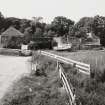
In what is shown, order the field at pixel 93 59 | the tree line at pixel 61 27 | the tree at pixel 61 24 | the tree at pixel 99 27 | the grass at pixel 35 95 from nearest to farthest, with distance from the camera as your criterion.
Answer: the grass at pixel 35 95 → the field at pixel 93 59 → the tree line at pixel 61 27 → the tree at pixel 99 27 → the tree at pixel 61 24

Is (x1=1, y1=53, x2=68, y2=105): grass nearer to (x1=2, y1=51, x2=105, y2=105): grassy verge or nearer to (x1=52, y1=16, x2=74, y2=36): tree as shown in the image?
(x1=2, y1=51, x2=105, y2=105): grassy verge

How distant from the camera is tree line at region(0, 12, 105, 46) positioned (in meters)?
75.9

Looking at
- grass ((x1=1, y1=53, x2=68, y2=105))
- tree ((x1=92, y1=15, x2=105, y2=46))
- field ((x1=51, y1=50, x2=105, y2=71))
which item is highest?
tree ((x1=92, y1=15, x2=105, y2=46))

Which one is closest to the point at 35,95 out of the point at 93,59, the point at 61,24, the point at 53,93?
the point at 53,93

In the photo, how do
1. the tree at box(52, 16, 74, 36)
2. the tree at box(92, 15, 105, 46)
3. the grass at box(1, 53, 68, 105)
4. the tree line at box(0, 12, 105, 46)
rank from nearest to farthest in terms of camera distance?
the grass at box(1, 53, 68, 105) < the tree line at box(0, 12, 105, 46) < the tree at box(92, 15, 105, 46) < the tree at box(52, 16, 74, 36)

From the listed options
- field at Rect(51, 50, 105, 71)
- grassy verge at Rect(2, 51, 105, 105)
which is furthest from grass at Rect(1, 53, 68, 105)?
field at Rect(51, 50, 105, 71)

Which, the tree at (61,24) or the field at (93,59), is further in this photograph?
the tree at (61,24)

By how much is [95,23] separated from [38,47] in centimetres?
4011

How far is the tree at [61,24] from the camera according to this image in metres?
86.4

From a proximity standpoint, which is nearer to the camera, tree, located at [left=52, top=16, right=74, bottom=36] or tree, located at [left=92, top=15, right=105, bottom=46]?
tree, located at [left=92, top=15, right=105, bottom=46]

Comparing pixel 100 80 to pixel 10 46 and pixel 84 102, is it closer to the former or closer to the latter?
pixel 84 102

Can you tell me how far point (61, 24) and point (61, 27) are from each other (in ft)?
7.21

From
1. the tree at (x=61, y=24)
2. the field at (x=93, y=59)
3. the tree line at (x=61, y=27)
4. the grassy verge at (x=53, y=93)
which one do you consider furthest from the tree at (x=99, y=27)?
the grassy verge at (x=53, y=93)

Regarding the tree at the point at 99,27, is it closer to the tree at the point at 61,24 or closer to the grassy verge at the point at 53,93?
the tree at the point at 61,24
